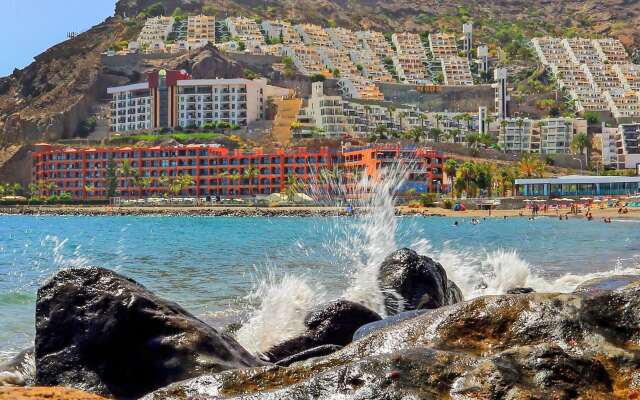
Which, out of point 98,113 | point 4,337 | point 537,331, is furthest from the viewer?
point 98,113

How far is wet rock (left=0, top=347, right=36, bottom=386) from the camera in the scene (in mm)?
10148

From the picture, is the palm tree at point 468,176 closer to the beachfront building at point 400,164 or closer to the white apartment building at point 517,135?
the beachfront building at point 400,164

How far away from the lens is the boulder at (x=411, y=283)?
1570 centimetres

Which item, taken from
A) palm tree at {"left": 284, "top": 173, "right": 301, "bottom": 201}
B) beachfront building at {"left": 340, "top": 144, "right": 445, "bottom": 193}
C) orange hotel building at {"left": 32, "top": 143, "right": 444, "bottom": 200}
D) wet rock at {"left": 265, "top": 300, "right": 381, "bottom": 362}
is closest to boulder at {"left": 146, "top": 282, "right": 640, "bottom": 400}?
wet rock at {"left": 265, "top": 300, "right": 381, "bottom": 362}

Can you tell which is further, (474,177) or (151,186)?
(151,186)

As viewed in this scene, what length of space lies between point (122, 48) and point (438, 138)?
76853mm

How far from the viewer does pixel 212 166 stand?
139m

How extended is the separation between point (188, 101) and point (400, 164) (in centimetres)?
5613

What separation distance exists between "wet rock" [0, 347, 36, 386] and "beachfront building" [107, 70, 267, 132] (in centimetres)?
15023

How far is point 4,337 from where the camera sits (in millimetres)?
16594

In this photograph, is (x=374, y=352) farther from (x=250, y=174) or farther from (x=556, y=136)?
(x=556, y=136)

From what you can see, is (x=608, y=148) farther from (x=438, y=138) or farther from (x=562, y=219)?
(x=562, y=219)

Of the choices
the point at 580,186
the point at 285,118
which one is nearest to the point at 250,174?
the point at 285,118

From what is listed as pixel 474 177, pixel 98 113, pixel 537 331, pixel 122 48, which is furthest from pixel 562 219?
pixel 122 48
